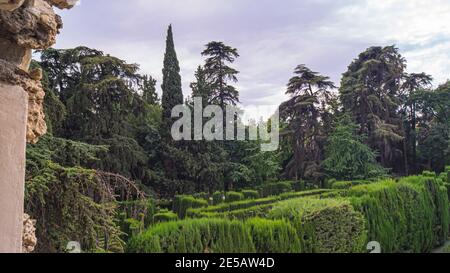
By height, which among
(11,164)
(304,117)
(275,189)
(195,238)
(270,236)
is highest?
(304,117)

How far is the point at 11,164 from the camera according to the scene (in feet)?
4.44

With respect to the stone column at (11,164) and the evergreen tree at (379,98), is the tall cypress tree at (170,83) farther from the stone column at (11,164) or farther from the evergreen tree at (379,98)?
the stone column at (11,164)

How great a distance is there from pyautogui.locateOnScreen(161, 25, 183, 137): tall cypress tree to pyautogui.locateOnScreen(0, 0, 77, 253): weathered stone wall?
75.6 feet

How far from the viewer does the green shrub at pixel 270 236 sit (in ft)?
22.5

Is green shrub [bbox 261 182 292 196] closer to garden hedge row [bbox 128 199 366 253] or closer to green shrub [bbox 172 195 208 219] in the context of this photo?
green shrub [bbox 172 195 208 219]

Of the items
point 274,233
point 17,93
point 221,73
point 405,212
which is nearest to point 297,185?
point 221,73

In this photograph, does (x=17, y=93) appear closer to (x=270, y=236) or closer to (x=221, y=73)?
(x=270, y=236)

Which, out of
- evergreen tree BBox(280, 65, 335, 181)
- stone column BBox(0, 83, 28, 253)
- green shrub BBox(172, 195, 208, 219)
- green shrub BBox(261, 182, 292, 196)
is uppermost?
evergreen tree BBox(280, 65, 335, 181)

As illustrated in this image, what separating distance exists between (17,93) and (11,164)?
249 millimetres

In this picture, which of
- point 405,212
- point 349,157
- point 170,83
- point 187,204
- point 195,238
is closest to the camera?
point 195,238

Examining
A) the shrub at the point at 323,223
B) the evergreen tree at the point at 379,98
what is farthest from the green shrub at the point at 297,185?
the shrub at the point at 323,223

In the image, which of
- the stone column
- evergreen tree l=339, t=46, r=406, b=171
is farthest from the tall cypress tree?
the stone column

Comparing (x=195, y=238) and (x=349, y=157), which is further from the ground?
(x=349, y=157)

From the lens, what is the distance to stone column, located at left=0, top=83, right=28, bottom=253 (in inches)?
52.5
